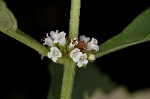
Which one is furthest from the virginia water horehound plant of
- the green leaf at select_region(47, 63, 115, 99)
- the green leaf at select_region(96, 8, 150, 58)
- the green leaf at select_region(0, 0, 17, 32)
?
the green leaf at select_region(47, 63, 115, 99)

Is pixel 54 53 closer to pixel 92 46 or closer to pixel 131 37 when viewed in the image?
pixel 92 46

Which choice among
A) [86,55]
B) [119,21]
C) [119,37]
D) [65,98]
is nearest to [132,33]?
[119,37]

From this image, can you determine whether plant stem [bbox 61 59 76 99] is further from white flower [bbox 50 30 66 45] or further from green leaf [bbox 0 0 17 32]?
green leaf [bbox 0 0 17 32]

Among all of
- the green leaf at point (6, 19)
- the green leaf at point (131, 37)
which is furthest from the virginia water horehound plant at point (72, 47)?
the green leaf at point (6, 19)

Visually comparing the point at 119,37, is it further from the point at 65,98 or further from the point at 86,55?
the point at 65,98

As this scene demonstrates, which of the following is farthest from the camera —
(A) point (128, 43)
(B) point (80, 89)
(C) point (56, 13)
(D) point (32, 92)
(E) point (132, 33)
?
(C) point (56, 13)

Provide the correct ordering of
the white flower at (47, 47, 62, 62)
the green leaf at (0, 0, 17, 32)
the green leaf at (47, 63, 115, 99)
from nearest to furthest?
1. the green leaf at (0, 0, 17, 32)
2. the white flower at (47, 47, 62, 62)
3. the green leaf at (47, 63, 115, 99)
